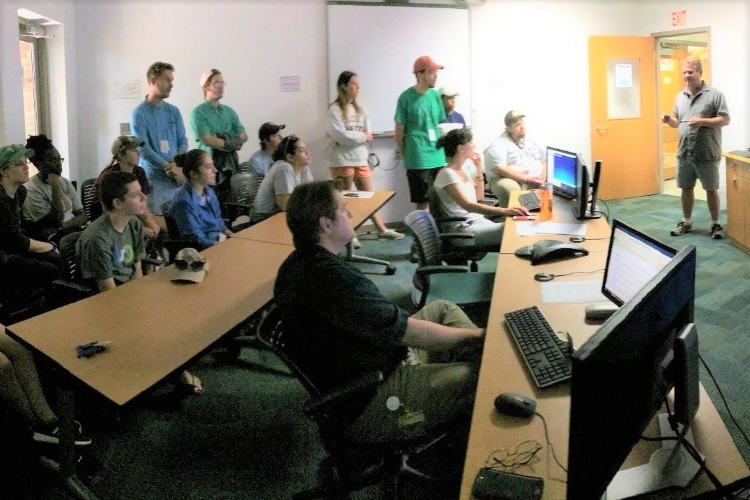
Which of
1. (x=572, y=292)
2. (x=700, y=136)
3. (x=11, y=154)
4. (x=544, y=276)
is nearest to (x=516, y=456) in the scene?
(x=572, y=292)

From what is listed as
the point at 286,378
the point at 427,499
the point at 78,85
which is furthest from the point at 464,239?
the point at 78,85

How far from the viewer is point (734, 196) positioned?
5434mm

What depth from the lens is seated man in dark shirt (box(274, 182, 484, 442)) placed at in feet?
6.21

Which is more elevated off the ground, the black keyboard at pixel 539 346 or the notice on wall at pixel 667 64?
the notice on wall at pixel 667 64

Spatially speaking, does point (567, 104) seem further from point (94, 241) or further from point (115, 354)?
point (115, 354)

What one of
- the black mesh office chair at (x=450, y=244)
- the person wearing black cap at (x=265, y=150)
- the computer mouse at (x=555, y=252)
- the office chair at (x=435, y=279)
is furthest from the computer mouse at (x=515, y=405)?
the person wearing black cap at (x=265, y=150)

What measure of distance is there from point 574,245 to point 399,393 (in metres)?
1.38

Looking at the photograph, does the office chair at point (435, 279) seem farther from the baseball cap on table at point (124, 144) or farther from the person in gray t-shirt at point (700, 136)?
the person in gray t-shirt at point (700, 136)

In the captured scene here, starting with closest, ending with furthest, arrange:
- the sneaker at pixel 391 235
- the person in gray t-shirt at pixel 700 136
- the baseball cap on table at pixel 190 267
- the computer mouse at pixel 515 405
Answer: the computer mouse at pixel 515 405 < the baseball cap on table at pixel 190 267 < the person in gray t-shirt at pixel 700 136 < the sneaker at pixel 391 235

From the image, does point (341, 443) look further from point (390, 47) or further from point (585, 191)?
point (390, 47)

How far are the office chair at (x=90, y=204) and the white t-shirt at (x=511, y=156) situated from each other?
3009 mm

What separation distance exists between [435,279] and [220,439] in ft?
4.58

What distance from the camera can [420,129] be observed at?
5816 millimetres

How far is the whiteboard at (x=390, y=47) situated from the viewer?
6.36 metres
